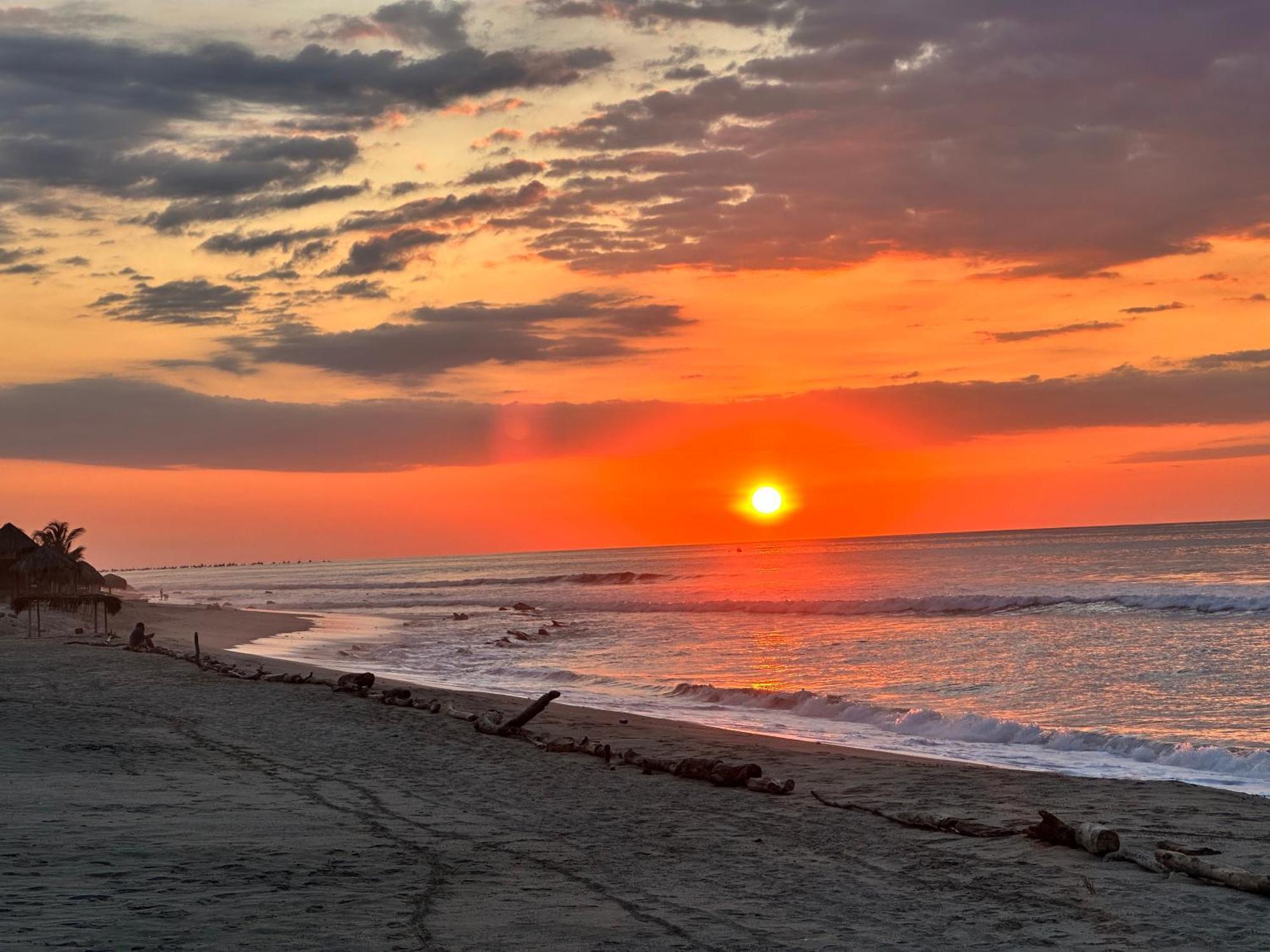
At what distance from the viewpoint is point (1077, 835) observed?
1010 cm

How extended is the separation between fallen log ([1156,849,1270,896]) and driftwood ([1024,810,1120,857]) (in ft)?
1.46

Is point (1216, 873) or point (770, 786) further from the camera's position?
point (770, 786)

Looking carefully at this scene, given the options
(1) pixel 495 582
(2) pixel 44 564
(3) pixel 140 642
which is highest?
(2) pixel 44 564

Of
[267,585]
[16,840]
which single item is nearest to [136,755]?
[16,840]

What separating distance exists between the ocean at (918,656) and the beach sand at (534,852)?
13.0ft

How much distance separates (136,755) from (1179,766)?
47.5 ft

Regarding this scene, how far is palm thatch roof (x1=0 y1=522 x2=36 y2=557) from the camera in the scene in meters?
50.0

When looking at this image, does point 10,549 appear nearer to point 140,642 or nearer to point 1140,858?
point 140,642

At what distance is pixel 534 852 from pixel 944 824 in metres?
4.25

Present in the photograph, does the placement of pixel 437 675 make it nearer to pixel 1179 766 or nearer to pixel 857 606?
pixel 1179 766

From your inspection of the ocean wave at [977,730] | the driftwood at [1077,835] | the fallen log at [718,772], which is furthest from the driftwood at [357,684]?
the driftwood at [1077,835]

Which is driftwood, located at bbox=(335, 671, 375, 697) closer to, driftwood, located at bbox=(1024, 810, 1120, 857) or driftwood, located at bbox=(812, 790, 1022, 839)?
driftwood, located at bbox=(812, 790, 1022, 839)

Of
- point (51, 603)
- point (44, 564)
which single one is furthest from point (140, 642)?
point (44, 564)

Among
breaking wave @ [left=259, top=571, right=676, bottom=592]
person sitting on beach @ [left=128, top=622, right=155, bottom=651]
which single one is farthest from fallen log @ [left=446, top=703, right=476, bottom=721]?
breaking wave @ [left=259, top=571, right=676, bottom=592]
